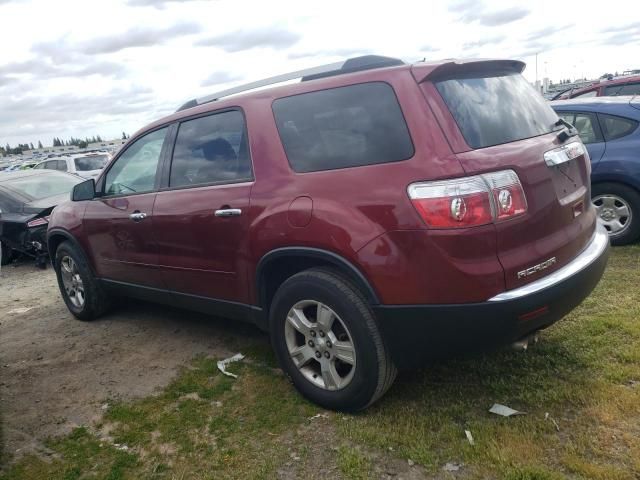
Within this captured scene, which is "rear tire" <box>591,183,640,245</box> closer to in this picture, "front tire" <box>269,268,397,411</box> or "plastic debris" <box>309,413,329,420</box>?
"front tire" <box>269,268,397,411</box>

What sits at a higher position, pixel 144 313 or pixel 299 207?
pixel 299 207

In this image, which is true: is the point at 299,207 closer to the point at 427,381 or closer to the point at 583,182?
the point at 427,381

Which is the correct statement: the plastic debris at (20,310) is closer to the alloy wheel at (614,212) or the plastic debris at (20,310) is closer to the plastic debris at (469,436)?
the plastic debris at (469,436)

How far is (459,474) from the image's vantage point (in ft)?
8.52

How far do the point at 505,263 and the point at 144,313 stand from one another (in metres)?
3.90

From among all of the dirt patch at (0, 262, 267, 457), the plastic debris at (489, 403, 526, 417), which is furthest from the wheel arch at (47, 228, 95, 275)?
the plastic debris at (489, 403, 526, 417)

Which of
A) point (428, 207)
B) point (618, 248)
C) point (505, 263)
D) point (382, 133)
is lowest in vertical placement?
point (618, 248)

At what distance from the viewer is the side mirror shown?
4.92m

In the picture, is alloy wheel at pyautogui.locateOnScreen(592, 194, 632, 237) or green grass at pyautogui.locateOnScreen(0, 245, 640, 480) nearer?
green grass at pyautogui.locateOnScreen(0, 245, 640, 480)

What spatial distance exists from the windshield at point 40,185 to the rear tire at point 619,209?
26.0 ft

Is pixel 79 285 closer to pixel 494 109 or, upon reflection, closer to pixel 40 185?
pixel 494 109

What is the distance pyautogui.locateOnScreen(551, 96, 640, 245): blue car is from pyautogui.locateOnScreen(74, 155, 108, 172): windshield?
1438cm

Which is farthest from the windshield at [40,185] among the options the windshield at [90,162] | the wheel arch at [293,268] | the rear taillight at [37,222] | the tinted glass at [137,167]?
the windshield at [90,162]

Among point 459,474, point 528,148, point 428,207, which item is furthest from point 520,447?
point 528,148
